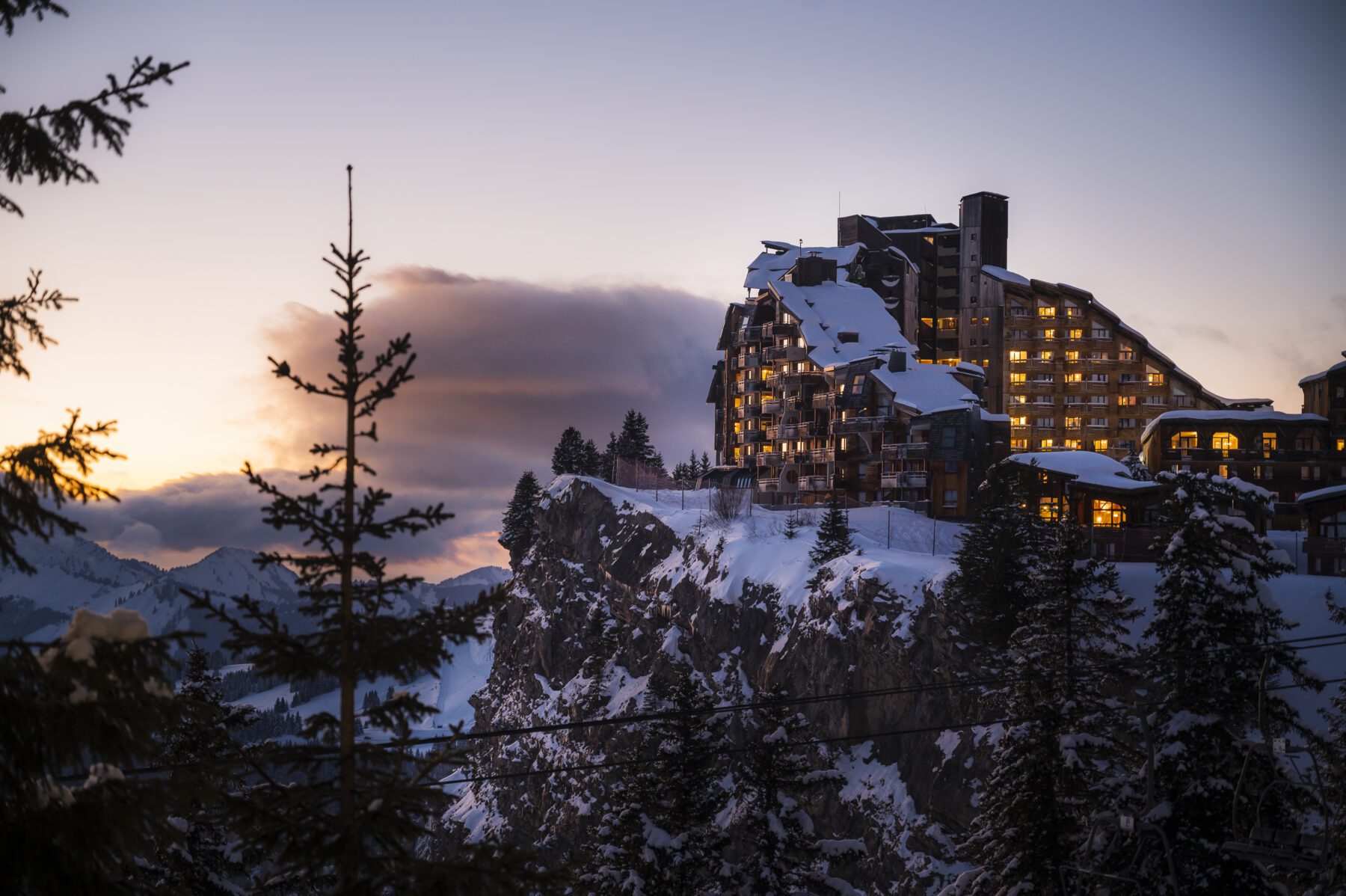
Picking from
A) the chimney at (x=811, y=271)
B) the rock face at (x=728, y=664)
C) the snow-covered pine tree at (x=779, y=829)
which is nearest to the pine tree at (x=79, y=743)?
the rock face at (x=728, y=664)

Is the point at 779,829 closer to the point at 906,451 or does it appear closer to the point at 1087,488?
the point at 1087,488

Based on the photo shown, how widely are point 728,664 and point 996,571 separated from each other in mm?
25952

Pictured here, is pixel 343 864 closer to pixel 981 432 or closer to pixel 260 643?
pixel 260 643

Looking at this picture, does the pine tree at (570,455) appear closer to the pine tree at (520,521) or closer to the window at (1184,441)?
the pine tree at (520,521)

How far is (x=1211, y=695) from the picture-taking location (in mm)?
29109

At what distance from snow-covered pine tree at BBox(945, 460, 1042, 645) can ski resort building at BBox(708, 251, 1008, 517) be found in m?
35.3

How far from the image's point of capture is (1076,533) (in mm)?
37031

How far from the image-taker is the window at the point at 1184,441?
9938 cm

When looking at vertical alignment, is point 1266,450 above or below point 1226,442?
below

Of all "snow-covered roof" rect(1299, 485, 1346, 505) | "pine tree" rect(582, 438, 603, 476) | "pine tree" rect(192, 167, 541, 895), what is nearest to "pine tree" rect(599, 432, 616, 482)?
"pine tree" rect(582, 438, 603, 476)

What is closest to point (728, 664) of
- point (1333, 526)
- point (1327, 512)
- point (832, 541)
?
point (832, 541)

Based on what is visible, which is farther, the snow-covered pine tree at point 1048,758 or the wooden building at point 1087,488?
the wooden building at point 1087,488

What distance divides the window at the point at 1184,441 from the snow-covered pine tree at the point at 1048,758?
72.3 m

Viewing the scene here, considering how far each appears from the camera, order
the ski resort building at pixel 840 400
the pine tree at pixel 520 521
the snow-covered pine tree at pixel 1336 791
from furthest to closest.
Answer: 1. the pine tree at pixel 520 521
2. the ski resort building at pixel 840 400
3. the snow-covered pine tree at pixel 1336 791
